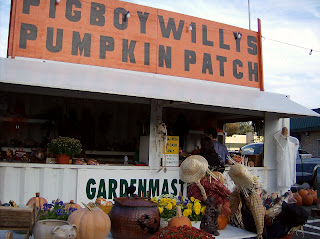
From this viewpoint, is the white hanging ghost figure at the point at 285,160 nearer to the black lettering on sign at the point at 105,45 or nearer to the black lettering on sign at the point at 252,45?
the black lettering on sign at the point at 252,45

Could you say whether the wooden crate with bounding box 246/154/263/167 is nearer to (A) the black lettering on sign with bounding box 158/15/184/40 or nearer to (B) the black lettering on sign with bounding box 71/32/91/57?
(A) the black lettering on sign with bounding box 158/15/184/40

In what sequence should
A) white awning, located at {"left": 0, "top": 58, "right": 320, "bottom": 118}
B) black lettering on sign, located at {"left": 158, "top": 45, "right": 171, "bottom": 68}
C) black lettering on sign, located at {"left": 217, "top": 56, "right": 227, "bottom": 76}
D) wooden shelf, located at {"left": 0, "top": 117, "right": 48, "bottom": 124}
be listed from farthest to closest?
black lettering on sign, located at {"left": 217, "top": 56, "right": 227, "bottom": 76} < wooden shelf, located at {"left": 0, "top": 117, "right": 48, "bottom": 124} < black lettering on sign, located at {"left": 158, "top": 45, "right": 171, "bottom": 68} < white awning, located at {"left": 0, "top": 58, "right": 320, "bottom": 118}

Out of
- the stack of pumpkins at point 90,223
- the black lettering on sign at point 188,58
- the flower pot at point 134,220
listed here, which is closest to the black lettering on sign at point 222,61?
the black lettering on sign at point 188,58

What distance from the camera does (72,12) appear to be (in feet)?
25.2

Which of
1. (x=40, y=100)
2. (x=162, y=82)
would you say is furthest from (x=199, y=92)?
(x=40, y=100)

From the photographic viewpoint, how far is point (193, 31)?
356 inches

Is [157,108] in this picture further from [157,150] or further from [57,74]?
[57,74]

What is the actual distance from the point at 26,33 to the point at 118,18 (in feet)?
6.78

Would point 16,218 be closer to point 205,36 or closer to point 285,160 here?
point 205,36

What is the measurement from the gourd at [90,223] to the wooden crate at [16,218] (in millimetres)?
436

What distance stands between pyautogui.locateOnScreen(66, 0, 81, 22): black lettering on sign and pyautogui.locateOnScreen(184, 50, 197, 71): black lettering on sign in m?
2.72

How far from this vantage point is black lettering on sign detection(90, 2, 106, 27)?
789 centimetres

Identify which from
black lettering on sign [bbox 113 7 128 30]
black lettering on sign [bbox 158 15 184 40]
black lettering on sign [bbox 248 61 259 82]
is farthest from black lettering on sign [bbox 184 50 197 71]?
black lettering on sign [bbox 248 61 259 82]

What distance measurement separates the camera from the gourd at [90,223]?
3.31m
